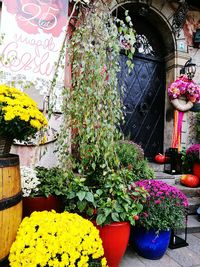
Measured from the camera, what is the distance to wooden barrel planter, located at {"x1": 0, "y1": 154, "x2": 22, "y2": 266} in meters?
1.55

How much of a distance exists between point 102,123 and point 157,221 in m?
1.11

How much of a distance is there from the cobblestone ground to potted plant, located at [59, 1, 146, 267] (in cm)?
34

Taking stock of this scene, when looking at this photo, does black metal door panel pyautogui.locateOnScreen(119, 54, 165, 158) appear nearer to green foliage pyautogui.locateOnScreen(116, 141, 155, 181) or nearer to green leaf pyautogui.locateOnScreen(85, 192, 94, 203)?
green foliage pyautogui.locateOnScreen(116, 141, 155, 181)

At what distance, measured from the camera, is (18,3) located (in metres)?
3.20

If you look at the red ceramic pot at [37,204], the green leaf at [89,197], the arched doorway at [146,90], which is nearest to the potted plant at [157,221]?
the green leaf at [89,197]

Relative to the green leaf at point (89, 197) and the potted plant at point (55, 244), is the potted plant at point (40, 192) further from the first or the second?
the potted plant at point (55, 244)

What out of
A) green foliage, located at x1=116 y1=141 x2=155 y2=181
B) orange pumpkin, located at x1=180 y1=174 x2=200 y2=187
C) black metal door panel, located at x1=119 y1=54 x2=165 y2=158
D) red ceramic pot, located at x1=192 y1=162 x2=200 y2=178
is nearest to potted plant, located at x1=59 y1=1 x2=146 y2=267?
green foliage, located at x1=116 y1=141 x2=155 y2=181

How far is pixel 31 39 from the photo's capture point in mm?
3250

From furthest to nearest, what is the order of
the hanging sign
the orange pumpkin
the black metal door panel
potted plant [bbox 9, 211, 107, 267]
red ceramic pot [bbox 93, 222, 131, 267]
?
the black metal door panel, the orange pumpkin, the hanging sign, red ceramic pot [bbox 93, 222, 131, 267], potted plant [bbox 9, 211, 107, 267]

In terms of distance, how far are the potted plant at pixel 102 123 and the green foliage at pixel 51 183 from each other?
0.10 meters

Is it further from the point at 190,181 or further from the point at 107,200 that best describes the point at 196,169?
the point at 107,200

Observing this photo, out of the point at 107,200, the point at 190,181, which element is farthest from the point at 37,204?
the point at 190,181

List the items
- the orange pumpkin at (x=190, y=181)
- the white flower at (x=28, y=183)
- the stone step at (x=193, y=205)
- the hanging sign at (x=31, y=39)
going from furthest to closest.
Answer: the orange pumpkin at (x=190, y=181)
the stone step at (x=193, y=205)
the hanging sign at (x=31, y=39)
the white flower at (x=28, y=183)

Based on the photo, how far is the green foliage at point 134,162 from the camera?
3.19 meters
